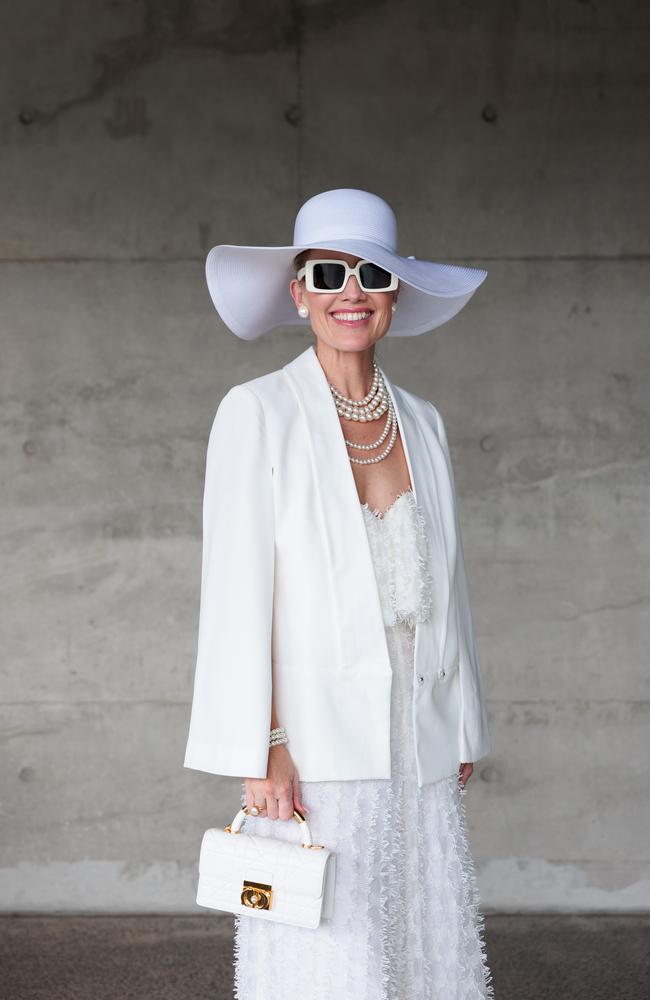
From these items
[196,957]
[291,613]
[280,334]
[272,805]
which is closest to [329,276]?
[291,613]

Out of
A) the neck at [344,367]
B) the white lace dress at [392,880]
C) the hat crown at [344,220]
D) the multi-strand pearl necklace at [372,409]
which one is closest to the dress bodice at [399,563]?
the white lace dress at [392,880]

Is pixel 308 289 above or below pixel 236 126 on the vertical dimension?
below

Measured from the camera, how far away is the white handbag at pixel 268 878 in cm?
187

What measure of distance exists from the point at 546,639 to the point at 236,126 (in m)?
2.03

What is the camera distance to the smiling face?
212 cm

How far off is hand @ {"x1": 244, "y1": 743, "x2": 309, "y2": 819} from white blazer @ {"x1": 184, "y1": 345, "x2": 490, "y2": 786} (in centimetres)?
4

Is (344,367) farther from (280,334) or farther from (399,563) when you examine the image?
(280,334)

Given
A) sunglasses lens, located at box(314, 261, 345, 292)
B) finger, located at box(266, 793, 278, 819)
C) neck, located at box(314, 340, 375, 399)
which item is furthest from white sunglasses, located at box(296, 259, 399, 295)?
finger, located at box(266, 793, 278, 819)

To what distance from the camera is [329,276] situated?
2.12 metres

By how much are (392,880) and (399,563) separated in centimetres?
57

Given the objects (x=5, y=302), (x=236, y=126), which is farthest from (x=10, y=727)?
(x=236, y=126)

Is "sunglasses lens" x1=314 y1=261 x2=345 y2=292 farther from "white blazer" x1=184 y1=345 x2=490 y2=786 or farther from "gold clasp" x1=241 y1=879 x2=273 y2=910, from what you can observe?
"gold clasp" x1=241 y1=879 x2=273 y2=910

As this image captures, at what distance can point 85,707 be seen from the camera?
396 cm

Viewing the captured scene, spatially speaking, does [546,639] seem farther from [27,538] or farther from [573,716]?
[27,538]
